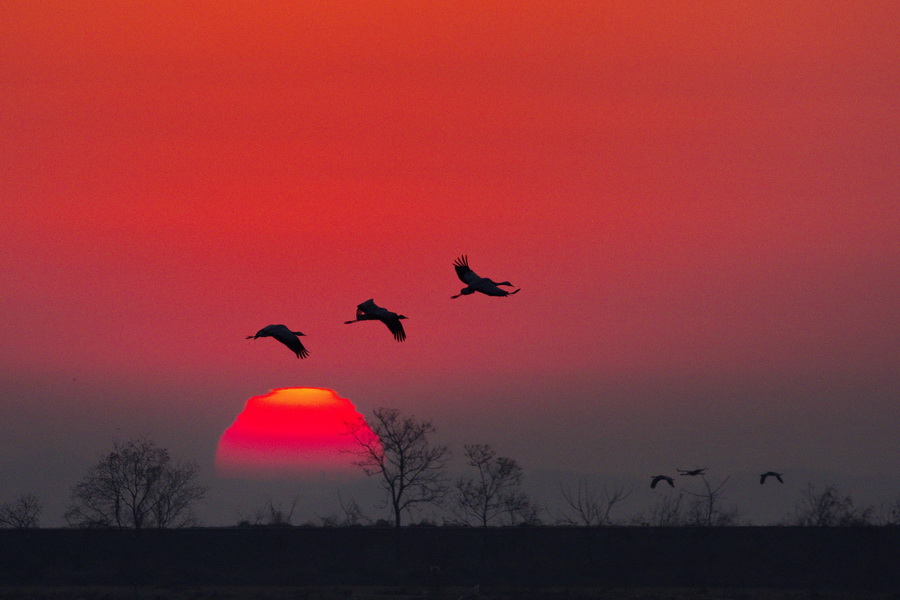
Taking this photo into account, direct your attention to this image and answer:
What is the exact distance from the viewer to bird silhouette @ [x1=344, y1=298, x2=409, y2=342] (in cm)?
2968

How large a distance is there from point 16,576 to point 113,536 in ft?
11.7

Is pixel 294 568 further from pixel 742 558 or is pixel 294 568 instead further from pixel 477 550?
pixel 742 558

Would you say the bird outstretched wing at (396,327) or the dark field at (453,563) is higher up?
the bird outstretched wing at (396,327)

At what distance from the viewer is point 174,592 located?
47.4 meters

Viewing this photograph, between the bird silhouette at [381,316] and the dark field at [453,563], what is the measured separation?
18.6 metres

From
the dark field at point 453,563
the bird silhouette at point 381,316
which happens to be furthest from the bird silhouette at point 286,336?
the dark field at point 453,563

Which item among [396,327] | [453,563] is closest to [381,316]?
[396,327]

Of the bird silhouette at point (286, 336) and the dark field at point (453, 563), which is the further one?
the dark field at point (453, 563)

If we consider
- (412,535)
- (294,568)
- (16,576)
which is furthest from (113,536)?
(412,535)

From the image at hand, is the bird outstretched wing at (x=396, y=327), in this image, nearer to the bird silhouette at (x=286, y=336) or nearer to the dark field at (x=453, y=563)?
the bird silhouette at (x=286, y=336)

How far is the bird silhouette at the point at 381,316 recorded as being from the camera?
2968 centimetres

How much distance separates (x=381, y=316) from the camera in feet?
99.1

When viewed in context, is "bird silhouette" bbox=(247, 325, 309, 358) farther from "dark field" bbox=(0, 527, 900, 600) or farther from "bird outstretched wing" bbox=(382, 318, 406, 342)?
"dark field" bbox=(0, 527, 900, 600)

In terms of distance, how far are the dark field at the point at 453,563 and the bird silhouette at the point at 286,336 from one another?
61.8 feet
